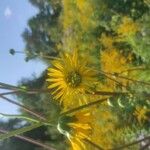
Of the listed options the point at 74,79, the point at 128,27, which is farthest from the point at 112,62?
the point at 74,79

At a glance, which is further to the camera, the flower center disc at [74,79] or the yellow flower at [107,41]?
the yellow flower at [107,41]

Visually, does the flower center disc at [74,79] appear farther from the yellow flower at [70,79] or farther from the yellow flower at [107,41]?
the yellow flower at [107,41]

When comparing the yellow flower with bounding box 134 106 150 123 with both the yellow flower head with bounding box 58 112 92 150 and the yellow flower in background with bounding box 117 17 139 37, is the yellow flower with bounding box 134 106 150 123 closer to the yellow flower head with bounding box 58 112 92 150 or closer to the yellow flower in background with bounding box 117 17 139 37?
the yellow flower in background with bounding box 117 17 139 37

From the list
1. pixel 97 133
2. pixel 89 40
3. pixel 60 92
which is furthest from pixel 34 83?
pixel 60 92

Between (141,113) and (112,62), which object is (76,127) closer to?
(141,113)

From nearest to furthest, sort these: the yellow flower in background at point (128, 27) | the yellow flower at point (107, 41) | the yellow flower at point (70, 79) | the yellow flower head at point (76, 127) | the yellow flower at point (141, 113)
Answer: the yellow flower head at point (76, 127) < the yellow flower at point (70, 79) < the yellow flower at point (141, 113) < the yellow flower in background at point (128, 27) < the yellow flower at point (107, 41)

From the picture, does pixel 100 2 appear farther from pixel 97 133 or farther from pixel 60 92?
pixel 60 92

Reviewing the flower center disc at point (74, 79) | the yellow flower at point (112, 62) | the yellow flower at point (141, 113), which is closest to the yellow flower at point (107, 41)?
the yellow flower at point (112, 62)
